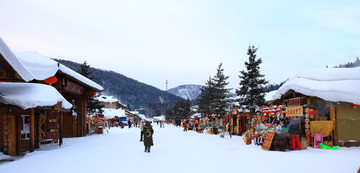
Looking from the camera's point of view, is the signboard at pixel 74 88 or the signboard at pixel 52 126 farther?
the signboard at pixel 74 88

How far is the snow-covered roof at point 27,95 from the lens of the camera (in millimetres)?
10656

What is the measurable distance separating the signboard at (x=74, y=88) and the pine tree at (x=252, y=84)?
14342mm

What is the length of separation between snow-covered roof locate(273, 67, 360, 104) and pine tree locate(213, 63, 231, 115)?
15.2m

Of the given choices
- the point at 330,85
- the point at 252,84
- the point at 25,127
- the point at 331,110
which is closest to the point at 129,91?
the point at 252,84

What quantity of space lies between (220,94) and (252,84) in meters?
9.47

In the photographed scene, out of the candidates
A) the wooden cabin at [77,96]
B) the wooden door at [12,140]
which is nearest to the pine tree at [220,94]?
the wooden cabin at [77,96]

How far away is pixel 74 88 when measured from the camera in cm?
2142

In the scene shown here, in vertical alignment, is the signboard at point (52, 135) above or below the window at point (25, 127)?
below

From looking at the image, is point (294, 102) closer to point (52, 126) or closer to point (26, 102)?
point (52, 126)

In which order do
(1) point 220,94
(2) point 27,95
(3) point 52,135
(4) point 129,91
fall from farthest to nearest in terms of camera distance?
(4) point 129,91
(1) point 220,94
(3) point 52,135
(2) point 27,95

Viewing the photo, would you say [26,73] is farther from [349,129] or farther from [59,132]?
[349,129]

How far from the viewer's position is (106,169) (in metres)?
8.20

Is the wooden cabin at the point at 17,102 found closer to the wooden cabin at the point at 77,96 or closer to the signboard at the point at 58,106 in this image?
the signboard at the point at 58,106

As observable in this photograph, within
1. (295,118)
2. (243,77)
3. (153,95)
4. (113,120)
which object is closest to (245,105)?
(243,77)
